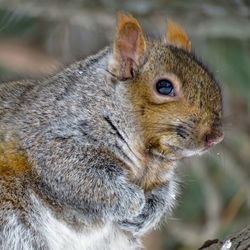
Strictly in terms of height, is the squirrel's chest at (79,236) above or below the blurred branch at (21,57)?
below

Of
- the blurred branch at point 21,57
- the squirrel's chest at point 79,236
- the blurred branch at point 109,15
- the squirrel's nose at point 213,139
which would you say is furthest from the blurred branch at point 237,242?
the blurred branch at point 21,57

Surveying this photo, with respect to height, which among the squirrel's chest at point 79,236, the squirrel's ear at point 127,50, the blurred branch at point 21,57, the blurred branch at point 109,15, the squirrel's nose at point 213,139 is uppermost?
the blurred branch at point 109,15

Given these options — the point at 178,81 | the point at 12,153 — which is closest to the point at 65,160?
the point at 12,153

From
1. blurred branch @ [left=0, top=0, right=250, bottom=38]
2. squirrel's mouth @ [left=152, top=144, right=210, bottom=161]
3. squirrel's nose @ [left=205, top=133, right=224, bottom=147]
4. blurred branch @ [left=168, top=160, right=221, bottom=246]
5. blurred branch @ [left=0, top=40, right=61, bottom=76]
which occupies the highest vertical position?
blurred branch @ [left=0, top=0, right=250, bottom=38]

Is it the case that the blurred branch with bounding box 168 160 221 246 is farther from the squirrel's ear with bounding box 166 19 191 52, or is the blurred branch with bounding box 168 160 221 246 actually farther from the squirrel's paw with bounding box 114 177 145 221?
the squirrel's paw with bounding box 114 177 145 221

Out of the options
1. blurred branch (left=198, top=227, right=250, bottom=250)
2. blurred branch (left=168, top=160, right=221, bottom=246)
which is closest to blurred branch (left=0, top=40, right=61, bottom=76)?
blurred branch (left=168, top=160, right=221, bottom=246)

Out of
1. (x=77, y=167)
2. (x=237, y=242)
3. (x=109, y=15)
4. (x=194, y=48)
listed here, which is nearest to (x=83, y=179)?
(x=77, y=167)

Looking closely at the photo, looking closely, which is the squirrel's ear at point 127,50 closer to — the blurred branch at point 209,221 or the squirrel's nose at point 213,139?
the squirrel's nose at point 213,139
